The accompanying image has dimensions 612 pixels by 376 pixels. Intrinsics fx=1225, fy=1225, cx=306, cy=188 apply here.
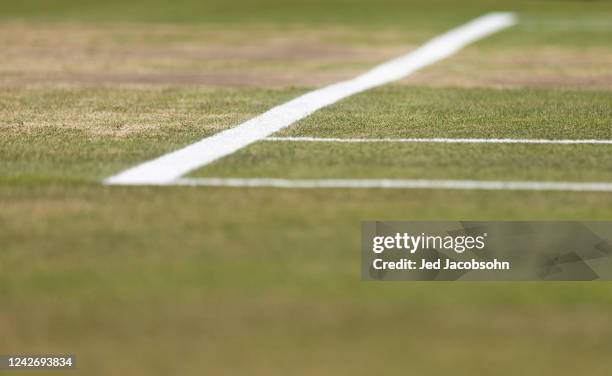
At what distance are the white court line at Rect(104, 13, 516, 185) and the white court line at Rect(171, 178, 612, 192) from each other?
24 cm

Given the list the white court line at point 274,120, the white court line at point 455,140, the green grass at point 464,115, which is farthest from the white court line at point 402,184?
the green grass at point 464,115

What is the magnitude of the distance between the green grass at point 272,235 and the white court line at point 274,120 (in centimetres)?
12

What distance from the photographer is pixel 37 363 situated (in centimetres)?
278

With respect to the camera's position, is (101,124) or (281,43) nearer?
(101,124)

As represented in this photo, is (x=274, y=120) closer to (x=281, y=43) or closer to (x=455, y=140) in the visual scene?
(x=455, y=140)

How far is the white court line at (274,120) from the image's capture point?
4.95 meters

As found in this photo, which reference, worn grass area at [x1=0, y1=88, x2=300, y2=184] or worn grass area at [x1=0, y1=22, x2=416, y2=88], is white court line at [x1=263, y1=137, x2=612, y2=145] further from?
worn grass area at [x1=0, y1=22, x2=416, y2=88]

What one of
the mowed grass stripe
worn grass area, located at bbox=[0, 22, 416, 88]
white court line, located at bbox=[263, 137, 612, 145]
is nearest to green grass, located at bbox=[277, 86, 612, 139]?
white court line, located at bbox=[263, 137, 612, 145]

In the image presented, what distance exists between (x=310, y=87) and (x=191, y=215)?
4.82 m

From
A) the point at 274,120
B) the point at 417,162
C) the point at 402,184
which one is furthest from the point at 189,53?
the point at 402,184

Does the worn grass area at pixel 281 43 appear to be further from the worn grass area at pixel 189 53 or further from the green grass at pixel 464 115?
the green grass at pixel 464 115

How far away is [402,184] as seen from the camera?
4.68 m

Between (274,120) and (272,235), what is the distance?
298 centimetres

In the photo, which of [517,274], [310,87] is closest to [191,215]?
[517,274]
